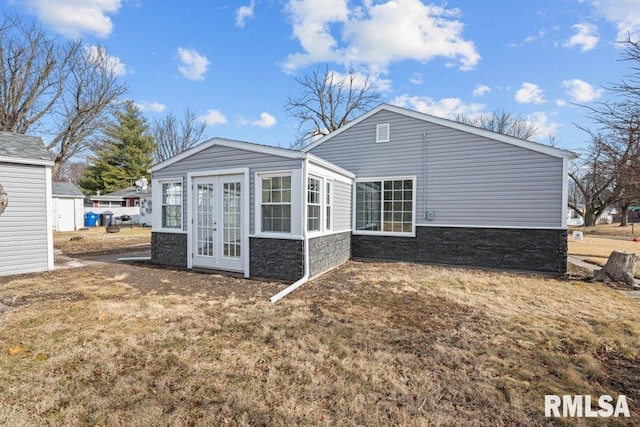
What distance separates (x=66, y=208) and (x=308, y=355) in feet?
78.0

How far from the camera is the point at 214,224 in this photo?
7340mm

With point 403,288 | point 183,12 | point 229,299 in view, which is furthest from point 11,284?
point 183,12

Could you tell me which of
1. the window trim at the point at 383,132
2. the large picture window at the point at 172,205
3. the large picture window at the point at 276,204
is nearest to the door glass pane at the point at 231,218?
the large picture window at the point at 276,204

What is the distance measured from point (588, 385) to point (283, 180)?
5.49 metres

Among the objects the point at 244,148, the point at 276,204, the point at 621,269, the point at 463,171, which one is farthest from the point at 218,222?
the point at 621,269

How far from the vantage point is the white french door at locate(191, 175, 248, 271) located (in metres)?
7.11

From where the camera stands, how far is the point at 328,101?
25.7m

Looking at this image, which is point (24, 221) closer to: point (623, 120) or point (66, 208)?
point (623, 120)

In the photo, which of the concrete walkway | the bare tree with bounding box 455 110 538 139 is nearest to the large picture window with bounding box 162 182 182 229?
the concrete walkway

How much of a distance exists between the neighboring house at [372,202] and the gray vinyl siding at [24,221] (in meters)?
2.44

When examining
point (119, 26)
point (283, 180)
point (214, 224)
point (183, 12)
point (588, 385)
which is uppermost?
point (119, 26)

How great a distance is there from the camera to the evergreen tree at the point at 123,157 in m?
30.0

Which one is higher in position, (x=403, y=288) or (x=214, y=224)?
(x=214, y=224)

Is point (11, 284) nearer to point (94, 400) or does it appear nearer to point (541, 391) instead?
point (94, 400)
